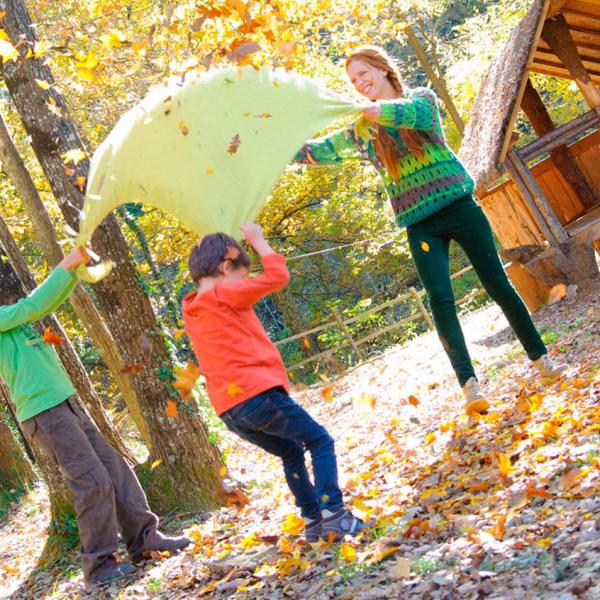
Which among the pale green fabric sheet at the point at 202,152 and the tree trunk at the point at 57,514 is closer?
the pale green fabric sheet at the point at 202,152

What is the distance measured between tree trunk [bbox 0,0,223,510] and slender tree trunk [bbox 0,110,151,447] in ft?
3.12

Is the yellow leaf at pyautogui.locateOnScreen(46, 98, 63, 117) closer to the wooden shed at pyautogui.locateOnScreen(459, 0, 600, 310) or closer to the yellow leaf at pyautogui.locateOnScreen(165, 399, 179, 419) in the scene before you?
the yellow leaf at pyautogui.locateOnScreen(165, 399, 179, 419)

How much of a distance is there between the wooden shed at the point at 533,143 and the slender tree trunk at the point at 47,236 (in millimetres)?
4619

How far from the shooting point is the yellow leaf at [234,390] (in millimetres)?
3850

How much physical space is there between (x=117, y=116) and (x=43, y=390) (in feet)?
16.2

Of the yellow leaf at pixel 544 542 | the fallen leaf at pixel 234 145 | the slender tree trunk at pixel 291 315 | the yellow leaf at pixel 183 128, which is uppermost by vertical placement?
the slender tree trunk at pixel 291 315

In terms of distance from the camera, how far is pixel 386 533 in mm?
3916

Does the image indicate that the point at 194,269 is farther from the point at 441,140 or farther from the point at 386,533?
the point at 441,140

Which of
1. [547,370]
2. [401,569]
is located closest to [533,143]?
[547,370]

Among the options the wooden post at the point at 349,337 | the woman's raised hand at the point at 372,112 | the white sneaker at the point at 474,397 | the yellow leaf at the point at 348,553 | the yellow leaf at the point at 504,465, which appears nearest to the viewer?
the yellow leaf at the point at 348,553

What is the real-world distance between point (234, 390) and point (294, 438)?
0.37 meters

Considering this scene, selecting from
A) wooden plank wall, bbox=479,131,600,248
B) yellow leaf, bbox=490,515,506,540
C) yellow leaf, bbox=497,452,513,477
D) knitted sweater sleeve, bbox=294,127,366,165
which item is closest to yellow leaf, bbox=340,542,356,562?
yellow leaf, bbox=490,515,506,540

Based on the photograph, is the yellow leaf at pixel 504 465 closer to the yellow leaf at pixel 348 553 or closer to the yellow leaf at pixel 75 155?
the yellow leaf at pixel 348 553

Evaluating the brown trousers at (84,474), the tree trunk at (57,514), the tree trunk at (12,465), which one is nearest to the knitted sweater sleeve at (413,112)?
the brown trousers at (84,474)
